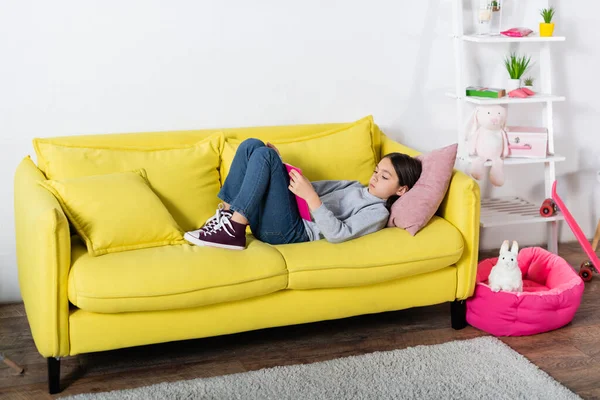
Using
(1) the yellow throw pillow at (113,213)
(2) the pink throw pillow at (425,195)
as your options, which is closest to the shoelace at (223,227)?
(1) the yellow throw pillow at (113,213)

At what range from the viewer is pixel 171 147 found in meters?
3.14

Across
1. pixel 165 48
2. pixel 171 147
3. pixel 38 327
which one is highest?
pixel 165 48

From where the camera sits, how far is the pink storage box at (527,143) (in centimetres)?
364

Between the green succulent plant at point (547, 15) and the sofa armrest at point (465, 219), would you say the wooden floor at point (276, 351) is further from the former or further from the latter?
the green succulent plant at point (547, 15)

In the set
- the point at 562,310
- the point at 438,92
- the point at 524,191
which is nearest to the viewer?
the point at 562,310

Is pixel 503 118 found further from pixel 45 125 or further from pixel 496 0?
pixel 45 125

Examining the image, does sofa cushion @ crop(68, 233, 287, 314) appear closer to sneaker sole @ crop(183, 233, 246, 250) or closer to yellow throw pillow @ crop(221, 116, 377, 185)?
sneaker sole @ crop(183, 233, 246, 250)

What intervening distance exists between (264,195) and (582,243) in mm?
1474

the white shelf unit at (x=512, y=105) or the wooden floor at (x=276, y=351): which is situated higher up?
the white shelf unit at (x=512, y=105)

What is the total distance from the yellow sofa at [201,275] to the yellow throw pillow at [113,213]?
1.8 inches

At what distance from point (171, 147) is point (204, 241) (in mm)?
600

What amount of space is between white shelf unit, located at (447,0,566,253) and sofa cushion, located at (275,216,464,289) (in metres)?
0.80

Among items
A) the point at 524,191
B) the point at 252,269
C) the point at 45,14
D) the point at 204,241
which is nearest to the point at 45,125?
the point at 45,14

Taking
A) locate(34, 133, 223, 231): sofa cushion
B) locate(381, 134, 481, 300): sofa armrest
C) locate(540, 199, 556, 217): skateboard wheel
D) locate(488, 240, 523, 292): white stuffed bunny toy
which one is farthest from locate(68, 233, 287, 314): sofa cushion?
locate(540, 199, 556, 217): skateboard wheel
